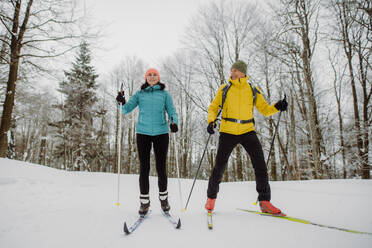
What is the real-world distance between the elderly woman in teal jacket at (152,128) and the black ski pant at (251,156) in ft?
2.25

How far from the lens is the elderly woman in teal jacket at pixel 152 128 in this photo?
2475mm

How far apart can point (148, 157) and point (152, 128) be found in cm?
42

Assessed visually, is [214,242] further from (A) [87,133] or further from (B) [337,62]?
(A) [87,133]

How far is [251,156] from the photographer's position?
247 centimetres

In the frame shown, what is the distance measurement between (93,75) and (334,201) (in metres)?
19.9

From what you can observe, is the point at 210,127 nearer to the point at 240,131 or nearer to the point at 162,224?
the point at 240,131

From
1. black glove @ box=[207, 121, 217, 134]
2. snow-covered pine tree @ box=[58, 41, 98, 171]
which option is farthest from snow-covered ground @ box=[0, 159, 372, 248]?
snow-covered pine tree @ box=[58, 41, 98, 171]

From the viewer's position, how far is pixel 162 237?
1.77 metres

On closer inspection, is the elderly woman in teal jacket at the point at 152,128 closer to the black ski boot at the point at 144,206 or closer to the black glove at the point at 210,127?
the black ski boot at the point at 144,206

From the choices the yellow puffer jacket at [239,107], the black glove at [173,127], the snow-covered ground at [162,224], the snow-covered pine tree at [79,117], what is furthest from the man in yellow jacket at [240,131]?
the snow-covered pine tree at [79,117]

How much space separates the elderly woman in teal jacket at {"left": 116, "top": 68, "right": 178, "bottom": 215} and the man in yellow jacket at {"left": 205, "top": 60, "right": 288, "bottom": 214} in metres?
0.63

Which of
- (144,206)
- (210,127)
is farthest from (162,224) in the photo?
(210,127)

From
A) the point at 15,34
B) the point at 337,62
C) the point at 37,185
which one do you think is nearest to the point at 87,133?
the point at 15,34

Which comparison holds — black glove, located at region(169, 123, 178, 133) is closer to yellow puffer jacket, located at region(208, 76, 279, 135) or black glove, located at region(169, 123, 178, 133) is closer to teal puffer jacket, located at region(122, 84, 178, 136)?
teal puffer jacket, located at region(122, 84, 178, 136)
